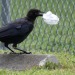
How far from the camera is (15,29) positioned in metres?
6.70

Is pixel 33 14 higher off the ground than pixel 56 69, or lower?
higher

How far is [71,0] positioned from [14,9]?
1443mm

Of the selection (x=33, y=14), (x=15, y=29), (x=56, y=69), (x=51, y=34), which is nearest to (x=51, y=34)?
(x=51, y=34)

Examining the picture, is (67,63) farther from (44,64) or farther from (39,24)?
(39,24)

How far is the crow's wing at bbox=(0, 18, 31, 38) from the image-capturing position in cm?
662

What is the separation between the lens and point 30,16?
6.92m

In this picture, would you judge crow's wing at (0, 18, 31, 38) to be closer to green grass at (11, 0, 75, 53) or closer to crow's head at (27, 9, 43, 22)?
crow's head at (27, 9, 43, 22)

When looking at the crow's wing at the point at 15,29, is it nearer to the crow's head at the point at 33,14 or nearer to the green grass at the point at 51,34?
the crow's head at the point at 33,14

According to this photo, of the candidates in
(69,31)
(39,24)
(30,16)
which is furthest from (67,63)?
(39,24)

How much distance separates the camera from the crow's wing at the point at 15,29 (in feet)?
21.7

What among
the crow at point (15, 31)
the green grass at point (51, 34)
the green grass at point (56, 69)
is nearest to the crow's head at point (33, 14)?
the crow at point (15, 31)

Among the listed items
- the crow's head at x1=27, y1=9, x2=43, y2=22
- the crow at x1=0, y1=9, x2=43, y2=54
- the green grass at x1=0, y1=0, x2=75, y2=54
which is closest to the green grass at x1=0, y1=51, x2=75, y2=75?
the crow at x1=0, y1=9, x2=43, y2=54

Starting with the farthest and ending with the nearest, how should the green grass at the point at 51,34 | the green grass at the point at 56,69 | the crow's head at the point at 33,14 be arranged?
the green grass at the point at 51,34 → the crow's head at the point at 33,14 → the green grass at the point at 56,69

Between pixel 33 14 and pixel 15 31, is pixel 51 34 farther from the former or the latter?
pixel 15 31
